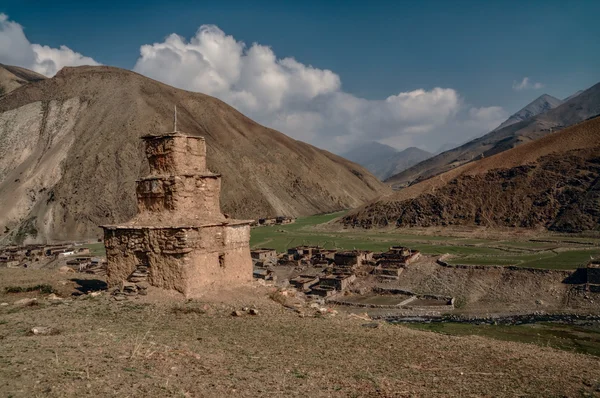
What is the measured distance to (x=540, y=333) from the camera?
23703mm

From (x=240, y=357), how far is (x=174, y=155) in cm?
915

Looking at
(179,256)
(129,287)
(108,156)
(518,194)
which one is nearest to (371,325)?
(179,256)

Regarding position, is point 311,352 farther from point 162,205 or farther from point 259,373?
point 162,205

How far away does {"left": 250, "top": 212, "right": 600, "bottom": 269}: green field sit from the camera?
40.3 metres

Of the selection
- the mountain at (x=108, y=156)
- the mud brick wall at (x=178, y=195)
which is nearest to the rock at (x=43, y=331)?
the mud brick wall at (x=178, y=195)

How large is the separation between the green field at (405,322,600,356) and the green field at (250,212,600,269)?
12334 mm

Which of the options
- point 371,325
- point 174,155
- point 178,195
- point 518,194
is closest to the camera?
point 371,325

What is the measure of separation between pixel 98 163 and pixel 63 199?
930 centimetres

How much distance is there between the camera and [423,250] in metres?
49.1

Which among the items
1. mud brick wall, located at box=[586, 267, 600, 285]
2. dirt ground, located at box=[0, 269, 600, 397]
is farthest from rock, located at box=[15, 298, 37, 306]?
mud brick wall, located at box=[586, 267, 600, 285]

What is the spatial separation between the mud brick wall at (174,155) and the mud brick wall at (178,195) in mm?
502

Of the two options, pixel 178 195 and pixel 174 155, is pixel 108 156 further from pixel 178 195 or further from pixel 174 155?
pixel 178 195

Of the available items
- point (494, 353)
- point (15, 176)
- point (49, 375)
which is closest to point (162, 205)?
point (49, 375)

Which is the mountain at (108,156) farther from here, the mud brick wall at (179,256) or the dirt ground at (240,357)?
the dirt ground at (240,357)
